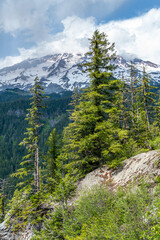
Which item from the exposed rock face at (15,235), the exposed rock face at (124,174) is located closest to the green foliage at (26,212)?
the exposed rock face at (15,235)

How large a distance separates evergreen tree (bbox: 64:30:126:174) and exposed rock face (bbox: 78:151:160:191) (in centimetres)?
119

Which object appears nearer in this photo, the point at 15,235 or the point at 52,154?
the point at 15,235

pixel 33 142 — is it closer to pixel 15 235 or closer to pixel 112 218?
pixel 15 235

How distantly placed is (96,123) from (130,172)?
492 cm

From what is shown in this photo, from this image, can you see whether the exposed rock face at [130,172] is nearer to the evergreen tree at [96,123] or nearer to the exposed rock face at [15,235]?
the evergreen tree at [96,123]

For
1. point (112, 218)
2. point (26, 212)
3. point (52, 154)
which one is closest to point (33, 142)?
point (52, 154)

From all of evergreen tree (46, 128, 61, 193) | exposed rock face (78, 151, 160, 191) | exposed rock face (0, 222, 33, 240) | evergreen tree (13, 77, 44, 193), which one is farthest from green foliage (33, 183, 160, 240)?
evergreen tree (46, 128, 61, 193)

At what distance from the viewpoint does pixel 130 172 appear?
35.1ft

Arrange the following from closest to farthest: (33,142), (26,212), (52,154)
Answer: (26,212), (33,142), (52,154)

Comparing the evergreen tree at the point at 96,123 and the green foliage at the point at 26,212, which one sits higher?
the evergreen tree at the point at 96,123

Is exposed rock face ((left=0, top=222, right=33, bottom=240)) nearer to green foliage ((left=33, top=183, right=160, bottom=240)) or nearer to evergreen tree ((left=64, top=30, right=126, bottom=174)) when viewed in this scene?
green foliage ((left=33, top=183, right=160, bottom=240))

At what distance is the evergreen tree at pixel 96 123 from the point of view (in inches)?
511

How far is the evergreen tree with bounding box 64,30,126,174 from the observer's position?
1298 centimetres

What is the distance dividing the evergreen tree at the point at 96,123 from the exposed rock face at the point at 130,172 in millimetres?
1186
